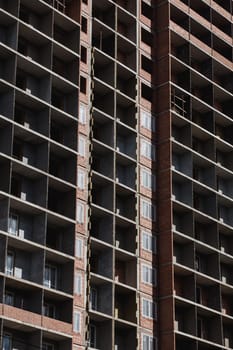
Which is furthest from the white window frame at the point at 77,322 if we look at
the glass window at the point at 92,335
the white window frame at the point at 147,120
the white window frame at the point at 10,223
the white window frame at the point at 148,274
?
the white window frame at the point at 147,120

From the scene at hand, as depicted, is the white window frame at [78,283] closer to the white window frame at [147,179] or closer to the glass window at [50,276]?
the glass window at [50,276]

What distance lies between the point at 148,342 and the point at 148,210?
10.9m

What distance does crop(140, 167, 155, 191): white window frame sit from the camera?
73000 mm

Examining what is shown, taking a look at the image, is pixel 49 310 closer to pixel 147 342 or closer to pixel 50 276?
pixel 50 276

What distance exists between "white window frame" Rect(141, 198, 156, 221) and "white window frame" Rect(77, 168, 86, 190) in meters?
6.62

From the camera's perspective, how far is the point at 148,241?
71.1 meters

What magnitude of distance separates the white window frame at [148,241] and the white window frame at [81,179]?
22.9 ft

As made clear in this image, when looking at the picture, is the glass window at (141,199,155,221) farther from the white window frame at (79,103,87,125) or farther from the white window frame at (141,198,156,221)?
the white window frame at (79,103,87,125)

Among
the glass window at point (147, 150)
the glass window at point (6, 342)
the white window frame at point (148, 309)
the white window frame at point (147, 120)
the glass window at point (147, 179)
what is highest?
the white window frame at point (147, 120)

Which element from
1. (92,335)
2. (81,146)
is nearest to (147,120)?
(81,146)

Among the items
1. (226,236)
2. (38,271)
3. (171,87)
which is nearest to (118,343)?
(38,271)

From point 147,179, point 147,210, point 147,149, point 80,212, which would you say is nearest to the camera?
point 80,212

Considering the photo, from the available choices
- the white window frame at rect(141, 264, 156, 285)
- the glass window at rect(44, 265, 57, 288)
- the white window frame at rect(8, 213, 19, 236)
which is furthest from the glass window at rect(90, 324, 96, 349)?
the white window frame at rect(8, 213, 19, 236)

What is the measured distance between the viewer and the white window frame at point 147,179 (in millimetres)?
73000
